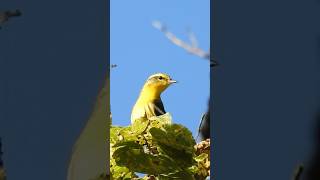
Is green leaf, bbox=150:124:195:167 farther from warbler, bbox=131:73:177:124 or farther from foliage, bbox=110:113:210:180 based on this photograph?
warbler, bbox=131:73:177:124

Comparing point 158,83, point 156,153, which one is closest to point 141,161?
point 156,153

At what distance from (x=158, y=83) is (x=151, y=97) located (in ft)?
0.18

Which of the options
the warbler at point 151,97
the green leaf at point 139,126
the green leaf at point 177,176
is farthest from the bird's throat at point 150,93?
the green leaf at point 177,176

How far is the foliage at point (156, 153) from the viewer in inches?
51.7

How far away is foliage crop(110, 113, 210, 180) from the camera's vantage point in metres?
1.31

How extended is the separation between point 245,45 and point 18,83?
0.55 meters

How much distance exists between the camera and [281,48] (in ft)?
4.88

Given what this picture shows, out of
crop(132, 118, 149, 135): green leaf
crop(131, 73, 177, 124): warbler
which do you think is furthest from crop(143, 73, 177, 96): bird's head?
crop(132, 118, 149, 135): green leaf

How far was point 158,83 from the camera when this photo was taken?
1.53 metres

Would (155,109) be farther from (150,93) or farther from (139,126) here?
(139,126)

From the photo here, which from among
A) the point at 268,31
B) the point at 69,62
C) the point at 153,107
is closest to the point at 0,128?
the point at 69,62

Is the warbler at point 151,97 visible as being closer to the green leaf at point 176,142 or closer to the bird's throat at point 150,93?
the bird's throat at point 150,93

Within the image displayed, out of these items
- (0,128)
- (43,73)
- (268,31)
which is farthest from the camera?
(268,31)

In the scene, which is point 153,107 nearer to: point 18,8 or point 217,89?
point 217,89
